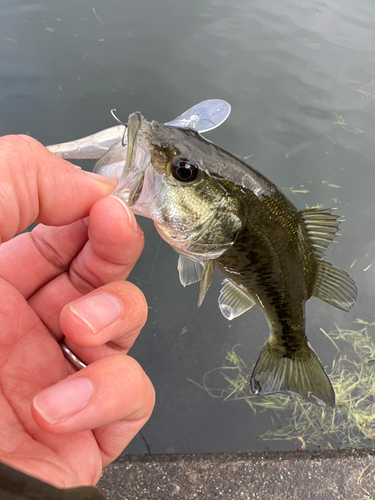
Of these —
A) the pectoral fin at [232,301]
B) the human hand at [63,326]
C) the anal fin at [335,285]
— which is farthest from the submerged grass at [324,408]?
the human hand at [63,326]

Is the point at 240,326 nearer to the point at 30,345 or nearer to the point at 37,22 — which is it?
the point at 30,345

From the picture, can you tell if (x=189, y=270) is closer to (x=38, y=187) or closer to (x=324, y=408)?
(x=38, y=187)

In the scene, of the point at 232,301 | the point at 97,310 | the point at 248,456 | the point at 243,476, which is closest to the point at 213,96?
the point at 232,301

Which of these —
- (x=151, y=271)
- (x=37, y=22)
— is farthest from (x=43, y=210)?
(x=37, y=22)

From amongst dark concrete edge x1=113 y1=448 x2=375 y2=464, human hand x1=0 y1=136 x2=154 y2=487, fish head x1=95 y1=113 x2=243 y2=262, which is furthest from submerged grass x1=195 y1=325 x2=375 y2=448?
fish head x1=95 y1=113 x2=243 y2=262

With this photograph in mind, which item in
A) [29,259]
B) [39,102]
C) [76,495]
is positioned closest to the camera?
[76,495]

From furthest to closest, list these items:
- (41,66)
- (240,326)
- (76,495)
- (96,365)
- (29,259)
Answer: (41,66), (240,326), (29,259), (96,365), (76,495)

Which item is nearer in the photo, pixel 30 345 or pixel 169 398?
pixel 30 345
